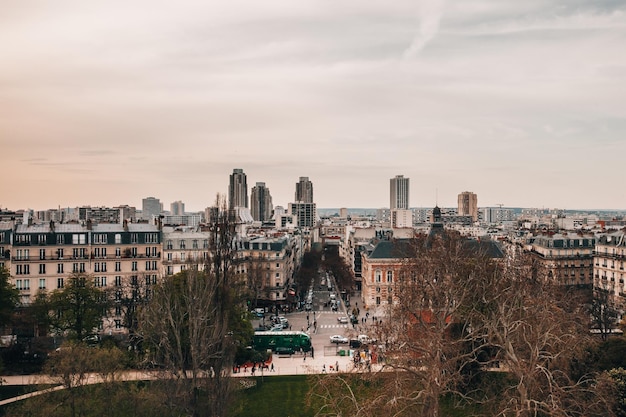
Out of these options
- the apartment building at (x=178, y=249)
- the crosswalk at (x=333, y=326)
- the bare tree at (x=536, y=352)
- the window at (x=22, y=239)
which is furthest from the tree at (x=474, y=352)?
the window at (x=22, y=239)

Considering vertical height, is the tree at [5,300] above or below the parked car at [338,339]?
above

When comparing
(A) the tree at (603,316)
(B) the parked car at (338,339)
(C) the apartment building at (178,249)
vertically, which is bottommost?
(B) the parked car at (338,339)

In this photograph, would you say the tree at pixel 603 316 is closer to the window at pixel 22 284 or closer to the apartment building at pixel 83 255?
the apartment building at pixel 83 255

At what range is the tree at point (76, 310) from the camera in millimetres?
50969

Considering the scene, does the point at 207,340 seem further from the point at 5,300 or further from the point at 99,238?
the point at 99,238

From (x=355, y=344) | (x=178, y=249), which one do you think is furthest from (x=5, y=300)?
(x=355, y=344)

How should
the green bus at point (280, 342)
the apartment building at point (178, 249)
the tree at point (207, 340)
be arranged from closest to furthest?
the tree at point (207, 340), the green bus at point (280, 342), the apartment building at point (178, 249)

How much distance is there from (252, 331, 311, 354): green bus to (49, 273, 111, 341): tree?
14.3 meters

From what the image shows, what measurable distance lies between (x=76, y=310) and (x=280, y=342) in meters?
18.1

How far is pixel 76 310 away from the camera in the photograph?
2005 inches

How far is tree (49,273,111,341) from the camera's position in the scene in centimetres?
5097

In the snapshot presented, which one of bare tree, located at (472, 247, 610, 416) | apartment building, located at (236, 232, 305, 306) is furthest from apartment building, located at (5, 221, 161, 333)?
bare tree, located at (472, 247, 610, 416)

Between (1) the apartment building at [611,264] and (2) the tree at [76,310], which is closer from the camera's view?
(2) the tree at [76,310]

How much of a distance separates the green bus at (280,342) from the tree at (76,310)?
14.3 metres
